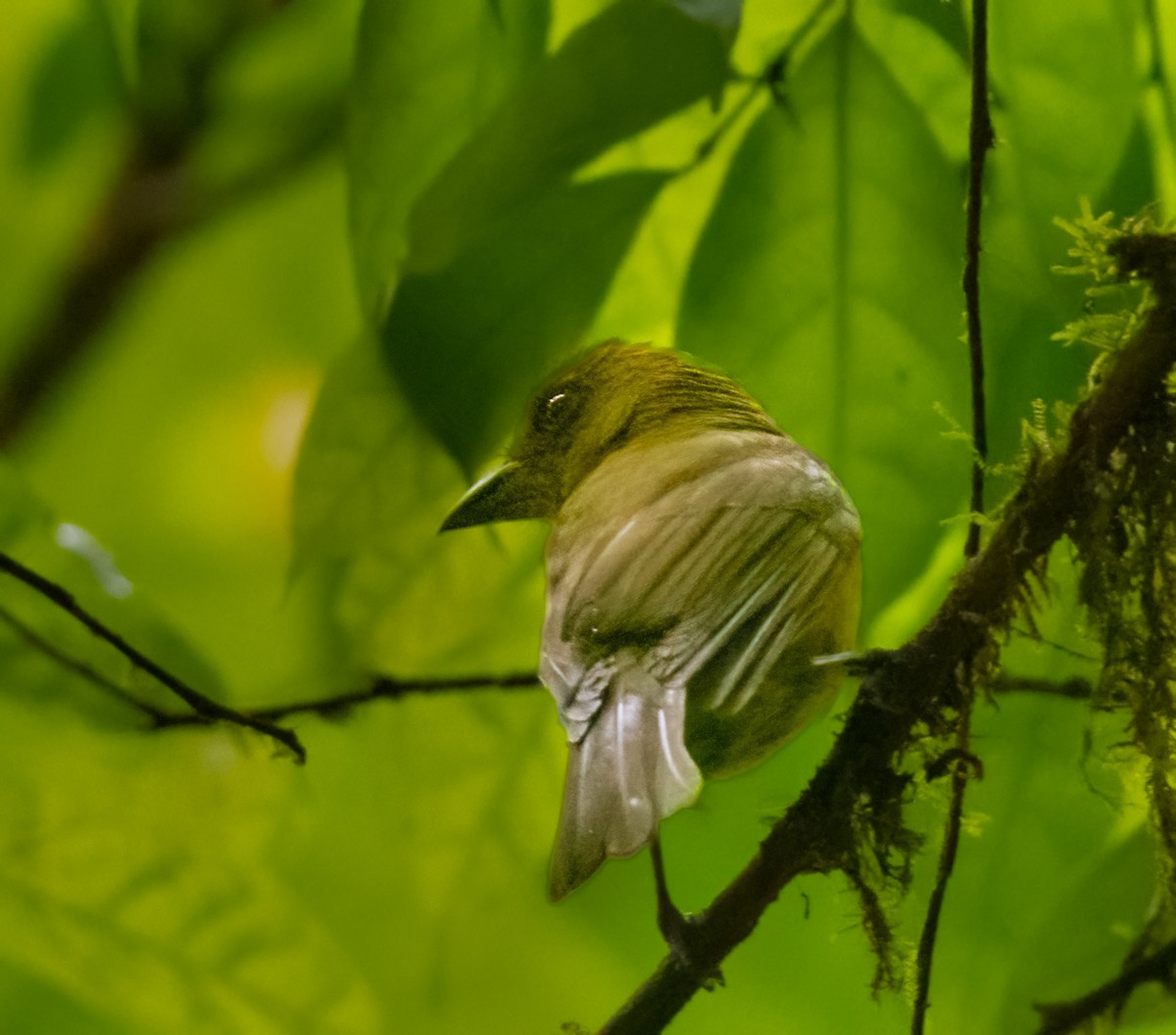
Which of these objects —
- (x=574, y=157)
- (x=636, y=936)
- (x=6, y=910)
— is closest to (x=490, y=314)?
(x=574, y=157)

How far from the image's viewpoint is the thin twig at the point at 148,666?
1162mm

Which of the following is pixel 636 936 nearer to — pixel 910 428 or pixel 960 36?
pixel 910 428

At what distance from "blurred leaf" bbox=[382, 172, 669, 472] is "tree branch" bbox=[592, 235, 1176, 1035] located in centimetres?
47

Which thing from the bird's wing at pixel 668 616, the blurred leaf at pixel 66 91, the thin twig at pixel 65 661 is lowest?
the thin twig at pixel 65 661

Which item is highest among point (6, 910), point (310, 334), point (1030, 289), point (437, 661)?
point (1030, 289)

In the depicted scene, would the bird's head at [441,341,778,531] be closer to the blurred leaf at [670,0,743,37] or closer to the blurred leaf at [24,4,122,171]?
the blurred leaf at [670,0,743,37]

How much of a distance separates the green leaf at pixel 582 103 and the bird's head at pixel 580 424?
0.60ft

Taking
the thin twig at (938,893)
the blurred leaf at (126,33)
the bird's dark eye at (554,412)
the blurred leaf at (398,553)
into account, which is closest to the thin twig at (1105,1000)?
the thin twig at (938,893)

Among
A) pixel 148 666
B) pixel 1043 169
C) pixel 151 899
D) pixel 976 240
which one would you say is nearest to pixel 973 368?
pixel 976 240

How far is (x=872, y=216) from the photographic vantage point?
1.05 m

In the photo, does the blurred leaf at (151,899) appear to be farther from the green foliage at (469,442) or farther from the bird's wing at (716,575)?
the bird's wing at (716,575)

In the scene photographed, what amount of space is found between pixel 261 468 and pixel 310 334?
16 cm

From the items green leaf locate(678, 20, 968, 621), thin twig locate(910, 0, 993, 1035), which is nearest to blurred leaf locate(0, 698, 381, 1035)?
thin twig locate(910, 0, 993, 1035)

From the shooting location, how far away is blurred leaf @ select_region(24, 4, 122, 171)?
4.60 ft
